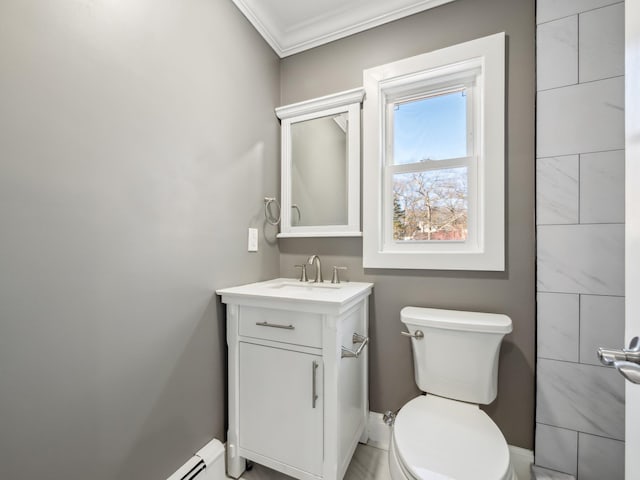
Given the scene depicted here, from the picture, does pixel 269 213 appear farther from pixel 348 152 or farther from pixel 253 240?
pixel 348 152

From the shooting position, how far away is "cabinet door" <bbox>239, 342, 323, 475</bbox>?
1.13 metres

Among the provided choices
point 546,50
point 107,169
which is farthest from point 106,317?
point 546,50

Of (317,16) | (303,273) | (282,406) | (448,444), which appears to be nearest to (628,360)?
(448,444)

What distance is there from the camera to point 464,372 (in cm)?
121

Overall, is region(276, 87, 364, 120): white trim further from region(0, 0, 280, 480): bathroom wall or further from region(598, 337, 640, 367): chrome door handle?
region(598, 337, 640, 367): chrome door handle

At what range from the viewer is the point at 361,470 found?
1346 millimetres

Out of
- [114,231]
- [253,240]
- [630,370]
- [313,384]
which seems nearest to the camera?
[630,370]

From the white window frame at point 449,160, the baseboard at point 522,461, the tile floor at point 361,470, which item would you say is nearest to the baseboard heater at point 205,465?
the tile floor at point 361,470

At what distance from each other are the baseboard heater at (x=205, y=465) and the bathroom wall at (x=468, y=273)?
834 mm

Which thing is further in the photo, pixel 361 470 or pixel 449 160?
pixel 449 160

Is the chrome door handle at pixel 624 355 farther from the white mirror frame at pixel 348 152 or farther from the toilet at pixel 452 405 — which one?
the white mirror frame at pixel 348 152

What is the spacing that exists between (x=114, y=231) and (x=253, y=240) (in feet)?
2.43

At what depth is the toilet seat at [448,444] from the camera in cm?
82

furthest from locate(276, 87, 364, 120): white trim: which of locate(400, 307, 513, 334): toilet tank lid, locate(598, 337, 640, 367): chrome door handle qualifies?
locate(598, 337, 640, 367): chrome door handle
